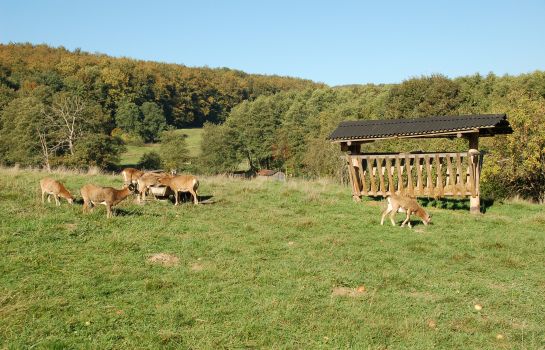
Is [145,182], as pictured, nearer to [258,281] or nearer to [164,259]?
[164,259]

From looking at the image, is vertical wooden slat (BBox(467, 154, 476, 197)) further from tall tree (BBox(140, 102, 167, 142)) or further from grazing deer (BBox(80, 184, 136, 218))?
tall tree (BBox(140, 102, 167, 142))

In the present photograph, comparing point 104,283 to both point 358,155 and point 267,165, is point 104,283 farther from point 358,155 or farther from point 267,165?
point 267,165

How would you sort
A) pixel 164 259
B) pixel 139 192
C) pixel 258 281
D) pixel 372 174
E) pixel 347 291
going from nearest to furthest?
pixel 347 291 < pixel 258 281 < pixel 164 259 < pixel 139 192 < pixel 372 174

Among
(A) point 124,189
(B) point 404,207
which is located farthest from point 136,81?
(B) point 404,207

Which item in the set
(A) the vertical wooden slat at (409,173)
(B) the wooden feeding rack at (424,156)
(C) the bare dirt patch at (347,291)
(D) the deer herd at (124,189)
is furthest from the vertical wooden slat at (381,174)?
(C) the bare dirt patch at (347,291)

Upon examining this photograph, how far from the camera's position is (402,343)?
6625 mm

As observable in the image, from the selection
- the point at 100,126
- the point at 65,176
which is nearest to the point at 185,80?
the point at 100,126

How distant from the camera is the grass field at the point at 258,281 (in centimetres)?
669

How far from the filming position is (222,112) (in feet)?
507

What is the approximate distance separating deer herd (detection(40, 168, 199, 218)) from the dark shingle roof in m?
6.82

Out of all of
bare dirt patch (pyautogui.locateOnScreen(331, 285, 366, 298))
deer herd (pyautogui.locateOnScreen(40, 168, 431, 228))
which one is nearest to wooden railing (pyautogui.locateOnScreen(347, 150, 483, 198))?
deer herd (pyautogui.locateOnScreen(40, 168, 431, 228))

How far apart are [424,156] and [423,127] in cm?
119

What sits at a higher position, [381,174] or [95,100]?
[95,100]

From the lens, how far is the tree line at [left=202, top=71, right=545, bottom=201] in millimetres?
23094
